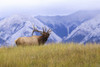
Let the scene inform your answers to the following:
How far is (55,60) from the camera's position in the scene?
29.4ft

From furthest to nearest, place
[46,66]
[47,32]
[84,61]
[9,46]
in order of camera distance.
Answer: [47,32] → [9,46] → [84,61] → [46,66]

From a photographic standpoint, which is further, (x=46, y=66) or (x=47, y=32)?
(x=47, y=32)

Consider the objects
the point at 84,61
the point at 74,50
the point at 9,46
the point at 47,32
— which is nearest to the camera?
the point at 84,61

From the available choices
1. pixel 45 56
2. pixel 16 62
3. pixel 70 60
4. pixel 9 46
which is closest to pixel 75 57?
pixel 70 60

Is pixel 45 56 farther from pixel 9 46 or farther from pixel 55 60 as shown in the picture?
pixel 9 46

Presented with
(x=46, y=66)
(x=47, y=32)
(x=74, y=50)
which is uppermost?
(x=46, y=66)

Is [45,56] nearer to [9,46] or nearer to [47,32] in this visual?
[9,46]

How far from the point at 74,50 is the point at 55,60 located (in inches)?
93.9

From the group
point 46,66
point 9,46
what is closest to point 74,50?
point 46,66

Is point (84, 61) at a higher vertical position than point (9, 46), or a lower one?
higher

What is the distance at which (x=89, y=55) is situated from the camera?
980 centimetres

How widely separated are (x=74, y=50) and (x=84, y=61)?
2.38 meters

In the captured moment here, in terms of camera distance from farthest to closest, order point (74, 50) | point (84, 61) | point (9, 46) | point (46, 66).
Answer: point (9, 46) → point (74, 50) → point (84, 61) → point (46, 66)

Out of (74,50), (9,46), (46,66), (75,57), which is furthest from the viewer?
(9,46)
